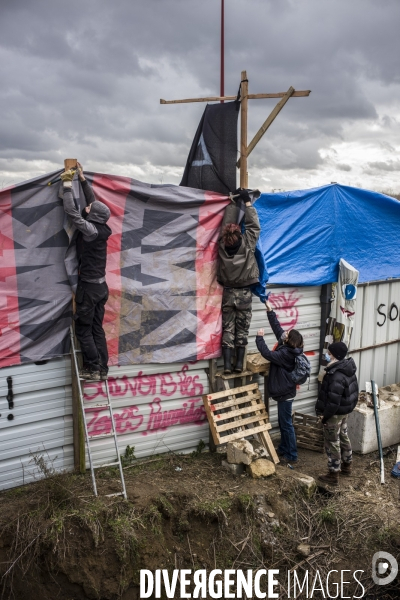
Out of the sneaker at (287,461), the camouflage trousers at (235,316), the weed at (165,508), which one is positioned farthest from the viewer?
the sneaker at (287,461)

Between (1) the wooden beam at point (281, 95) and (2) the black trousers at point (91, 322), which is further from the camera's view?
(1) the wooden beam at point (281, 95)

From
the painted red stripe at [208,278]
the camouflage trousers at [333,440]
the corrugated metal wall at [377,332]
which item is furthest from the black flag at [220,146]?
A: the camouflage trousers at [333,440]

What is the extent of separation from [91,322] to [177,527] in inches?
108

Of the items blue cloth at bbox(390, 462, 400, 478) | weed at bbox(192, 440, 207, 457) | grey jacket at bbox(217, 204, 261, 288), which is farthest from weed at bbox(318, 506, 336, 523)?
grey jacket at bbox(217, 204, 261, 288)

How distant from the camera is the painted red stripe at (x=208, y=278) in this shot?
793cm

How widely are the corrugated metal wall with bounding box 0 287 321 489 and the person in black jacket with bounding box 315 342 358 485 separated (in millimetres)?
1433

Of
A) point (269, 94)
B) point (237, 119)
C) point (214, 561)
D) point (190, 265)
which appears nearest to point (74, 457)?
point (214, 561)

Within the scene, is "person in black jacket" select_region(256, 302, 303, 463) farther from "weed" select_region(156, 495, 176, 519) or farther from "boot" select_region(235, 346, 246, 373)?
"weed" select_region(156, 495, 176, 519)

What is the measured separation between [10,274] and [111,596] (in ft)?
12.7

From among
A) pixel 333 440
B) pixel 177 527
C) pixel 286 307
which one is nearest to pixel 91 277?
pixel 177 527

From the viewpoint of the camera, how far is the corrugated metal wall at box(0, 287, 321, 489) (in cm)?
673

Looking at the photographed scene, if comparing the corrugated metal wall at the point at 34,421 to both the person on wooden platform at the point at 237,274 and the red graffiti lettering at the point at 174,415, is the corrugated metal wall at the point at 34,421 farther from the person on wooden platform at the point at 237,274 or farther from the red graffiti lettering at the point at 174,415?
the person on wooden platform at the point at 237,274

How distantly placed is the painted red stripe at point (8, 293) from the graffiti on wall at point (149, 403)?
1.18 m

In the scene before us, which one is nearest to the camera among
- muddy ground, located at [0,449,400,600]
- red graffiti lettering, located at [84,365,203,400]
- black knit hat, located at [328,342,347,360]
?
muddy ground, located at [0,449,400,600]
